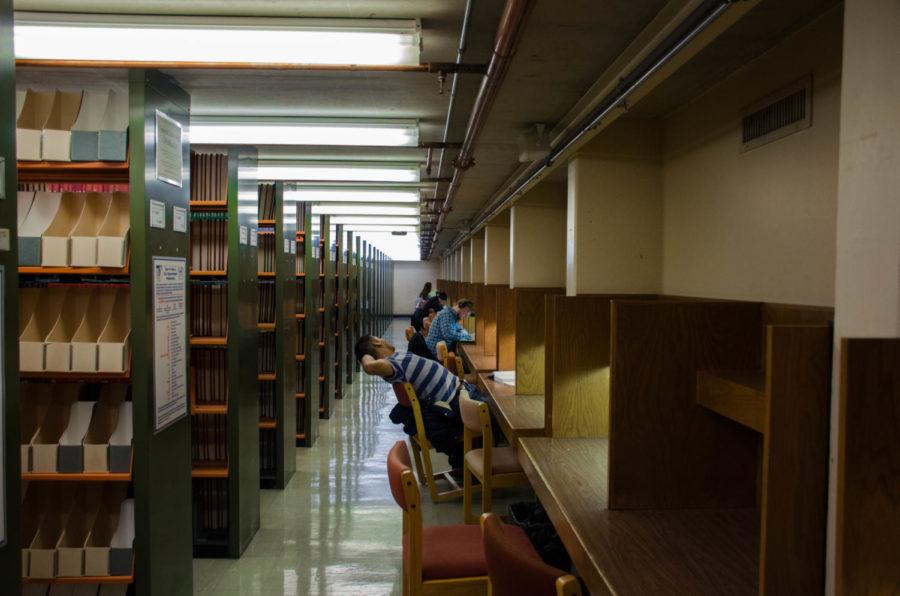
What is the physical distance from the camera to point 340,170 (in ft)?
17.5

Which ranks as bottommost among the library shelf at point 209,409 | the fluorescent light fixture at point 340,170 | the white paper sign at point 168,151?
the library shelf at point 209,409

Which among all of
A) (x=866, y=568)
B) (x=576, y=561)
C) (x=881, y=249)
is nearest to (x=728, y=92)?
(x=881, y=249)

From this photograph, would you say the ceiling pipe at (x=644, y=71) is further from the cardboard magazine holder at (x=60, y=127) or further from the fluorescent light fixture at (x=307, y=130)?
the cardboard magazine holder at (x=60, y=127)

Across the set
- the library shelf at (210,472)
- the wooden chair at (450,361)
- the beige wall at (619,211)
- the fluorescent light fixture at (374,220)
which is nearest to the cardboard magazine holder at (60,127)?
the library shelf at (210,472)

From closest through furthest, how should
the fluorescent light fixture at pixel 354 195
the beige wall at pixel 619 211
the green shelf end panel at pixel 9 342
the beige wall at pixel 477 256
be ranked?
the green shelf end panel at pixel 9 342
the beige wall at pixel 619 211
the fluorescent light fixture at pixel 354 195
the beige wall at pixel 477 256

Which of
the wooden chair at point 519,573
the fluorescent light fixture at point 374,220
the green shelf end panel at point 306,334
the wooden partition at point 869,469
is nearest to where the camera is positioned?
the wooden partition at point 869,469

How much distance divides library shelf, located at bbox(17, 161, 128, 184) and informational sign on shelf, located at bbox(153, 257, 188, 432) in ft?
1.31

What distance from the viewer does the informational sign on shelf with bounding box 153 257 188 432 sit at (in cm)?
276

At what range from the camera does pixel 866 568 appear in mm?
1160

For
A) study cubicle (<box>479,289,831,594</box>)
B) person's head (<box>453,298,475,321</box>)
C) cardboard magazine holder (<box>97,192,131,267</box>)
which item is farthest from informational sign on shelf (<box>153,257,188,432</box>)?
person's head (<box>453,298,475,321</box>)

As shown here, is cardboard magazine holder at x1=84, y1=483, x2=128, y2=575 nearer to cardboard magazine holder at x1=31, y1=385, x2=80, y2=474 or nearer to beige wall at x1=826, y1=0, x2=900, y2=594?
cardboard magazine holder at x1=31, y1=385, x2=80, y2=474

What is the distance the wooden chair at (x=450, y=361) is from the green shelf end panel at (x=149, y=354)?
3.31m

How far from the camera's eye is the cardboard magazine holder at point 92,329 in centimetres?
267

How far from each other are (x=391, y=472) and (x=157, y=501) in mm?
1125
